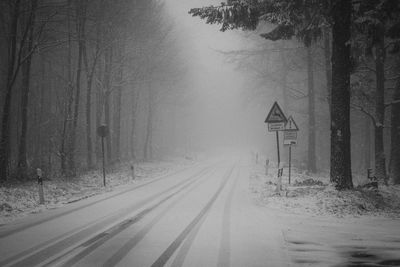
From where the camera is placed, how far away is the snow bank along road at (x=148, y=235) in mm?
5684

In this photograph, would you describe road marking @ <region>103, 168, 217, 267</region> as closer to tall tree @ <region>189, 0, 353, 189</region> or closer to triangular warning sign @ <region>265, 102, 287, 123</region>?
tall tree @ <region>189, 0, 353, 189</region>

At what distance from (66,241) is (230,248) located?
3.51 metres

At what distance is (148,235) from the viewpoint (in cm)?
712

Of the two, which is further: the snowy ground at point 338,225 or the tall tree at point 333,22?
the tall tree at point 333,22

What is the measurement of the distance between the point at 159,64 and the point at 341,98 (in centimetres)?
2067

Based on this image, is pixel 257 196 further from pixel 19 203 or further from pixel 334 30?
pixel 19 203

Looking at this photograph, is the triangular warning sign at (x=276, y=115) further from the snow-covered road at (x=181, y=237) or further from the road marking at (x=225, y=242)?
the road marking at (x=225, y=242)

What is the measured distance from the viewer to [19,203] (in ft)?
36.4

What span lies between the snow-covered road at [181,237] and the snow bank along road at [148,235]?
18mm

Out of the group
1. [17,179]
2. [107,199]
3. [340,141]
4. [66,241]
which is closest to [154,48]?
[17,179]

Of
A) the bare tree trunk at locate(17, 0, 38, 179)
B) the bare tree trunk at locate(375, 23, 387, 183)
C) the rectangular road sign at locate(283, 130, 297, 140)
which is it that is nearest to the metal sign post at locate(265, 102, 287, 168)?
the rectangular road sign at locate(283, 130, 297, 140)

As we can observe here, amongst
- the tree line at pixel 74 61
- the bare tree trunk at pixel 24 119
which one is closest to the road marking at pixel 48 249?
the tree line at pixel 74 61

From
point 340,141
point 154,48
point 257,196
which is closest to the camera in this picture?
point 340,141

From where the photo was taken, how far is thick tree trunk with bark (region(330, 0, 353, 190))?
10.3 meters
